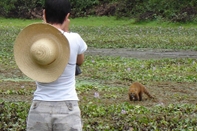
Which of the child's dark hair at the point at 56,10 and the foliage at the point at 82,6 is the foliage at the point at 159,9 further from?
the child's dark hair at the point at 56,10

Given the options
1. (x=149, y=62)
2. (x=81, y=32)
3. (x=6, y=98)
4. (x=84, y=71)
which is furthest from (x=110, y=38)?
(x=6, y=98)

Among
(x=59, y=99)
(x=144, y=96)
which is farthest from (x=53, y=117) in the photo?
(x=144, y=96)

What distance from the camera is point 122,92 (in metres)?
9.85

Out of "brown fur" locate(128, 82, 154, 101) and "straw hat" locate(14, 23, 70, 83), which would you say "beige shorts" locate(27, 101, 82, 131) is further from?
"brown fur" locate(128, 82, 154, 101)

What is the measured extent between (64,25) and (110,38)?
699 inches

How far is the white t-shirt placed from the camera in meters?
4.19

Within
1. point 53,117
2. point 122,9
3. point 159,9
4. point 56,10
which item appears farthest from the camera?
point 122,9

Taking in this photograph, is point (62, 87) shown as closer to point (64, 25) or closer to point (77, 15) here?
point (64, 25)

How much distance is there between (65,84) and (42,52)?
30 cm

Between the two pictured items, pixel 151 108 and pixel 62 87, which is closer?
pixel 62 87

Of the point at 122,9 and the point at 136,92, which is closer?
the point at 136,92

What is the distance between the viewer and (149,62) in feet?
46.6

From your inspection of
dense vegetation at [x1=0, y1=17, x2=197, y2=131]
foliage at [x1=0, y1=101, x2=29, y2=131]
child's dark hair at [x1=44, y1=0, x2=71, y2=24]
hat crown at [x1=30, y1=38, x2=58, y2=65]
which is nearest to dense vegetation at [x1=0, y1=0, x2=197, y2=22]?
dense vegetation at [x1=0, y1=17, x2=197, y2=131]

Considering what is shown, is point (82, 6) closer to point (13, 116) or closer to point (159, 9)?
point (159, 9)
